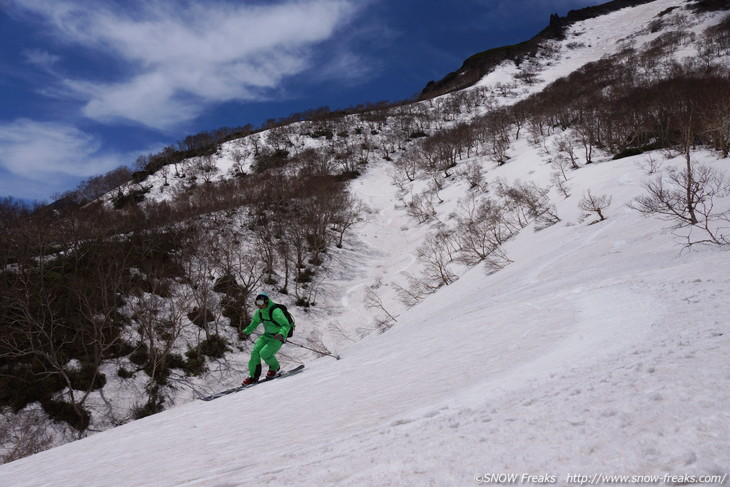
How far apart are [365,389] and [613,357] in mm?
2426

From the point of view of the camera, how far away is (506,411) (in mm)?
2309

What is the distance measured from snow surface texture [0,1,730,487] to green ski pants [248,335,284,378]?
3416 mm

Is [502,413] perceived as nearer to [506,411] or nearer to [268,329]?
[506,411]

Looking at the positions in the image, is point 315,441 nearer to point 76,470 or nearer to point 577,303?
point 76,470

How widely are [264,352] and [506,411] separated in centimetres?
726

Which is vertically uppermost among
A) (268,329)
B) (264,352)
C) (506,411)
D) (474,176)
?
(474,176)

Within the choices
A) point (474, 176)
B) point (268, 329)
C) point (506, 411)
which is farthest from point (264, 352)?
point (474, 176)

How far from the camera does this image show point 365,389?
159 inches

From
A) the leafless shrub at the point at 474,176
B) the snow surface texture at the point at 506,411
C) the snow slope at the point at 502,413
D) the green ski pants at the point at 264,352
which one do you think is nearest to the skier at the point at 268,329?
the green ski pants at the point at 264,352

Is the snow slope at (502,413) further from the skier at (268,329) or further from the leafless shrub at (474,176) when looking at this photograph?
the leafless shrub at (474,176)

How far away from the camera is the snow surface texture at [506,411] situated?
168 centimetres

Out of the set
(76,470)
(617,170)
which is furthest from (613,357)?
(617,170)

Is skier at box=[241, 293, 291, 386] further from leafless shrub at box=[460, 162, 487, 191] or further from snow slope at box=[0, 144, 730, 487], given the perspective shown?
leafless shrub at box=[460, 162, 487, 191]

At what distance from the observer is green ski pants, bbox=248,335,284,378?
28.3ft
